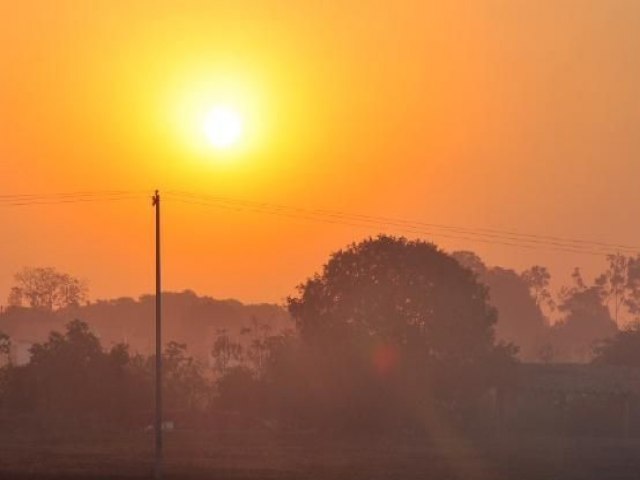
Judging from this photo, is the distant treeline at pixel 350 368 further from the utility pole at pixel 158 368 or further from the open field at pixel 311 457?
the utility pole at pixel 158 368

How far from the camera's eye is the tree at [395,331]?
7900 centimetres

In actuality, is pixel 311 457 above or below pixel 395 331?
below

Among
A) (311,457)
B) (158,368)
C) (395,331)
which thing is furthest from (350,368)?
(158,368)

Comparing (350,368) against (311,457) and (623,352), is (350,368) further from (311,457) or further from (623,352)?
(623,352)

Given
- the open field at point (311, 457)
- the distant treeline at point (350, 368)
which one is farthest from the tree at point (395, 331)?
the open field at point (311, 457)

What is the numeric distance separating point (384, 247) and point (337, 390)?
1056cm

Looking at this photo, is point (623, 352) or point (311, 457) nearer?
point (311, 457)

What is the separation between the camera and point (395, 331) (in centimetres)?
8044

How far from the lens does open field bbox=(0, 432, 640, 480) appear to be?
169 feet

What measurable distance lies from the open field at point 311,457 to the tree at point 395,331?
4.30m

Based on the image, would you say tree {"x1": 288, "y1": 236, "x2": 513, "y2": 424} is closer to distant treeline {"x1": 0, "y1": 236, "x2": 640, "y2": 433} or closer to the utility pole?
distant treeline {"x1": 0, "y1": 236, "x2": 640, "y2": 433}

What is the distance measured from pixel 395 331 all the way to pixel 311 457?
20357 millimetres

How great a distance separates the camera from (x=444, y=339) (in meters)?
80.7

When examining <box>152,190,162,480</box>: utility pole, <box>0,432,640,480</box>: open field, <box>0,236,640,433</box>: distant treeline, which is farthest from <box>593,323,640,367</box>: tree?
<box>152,190,162,480</box>: utility pole
